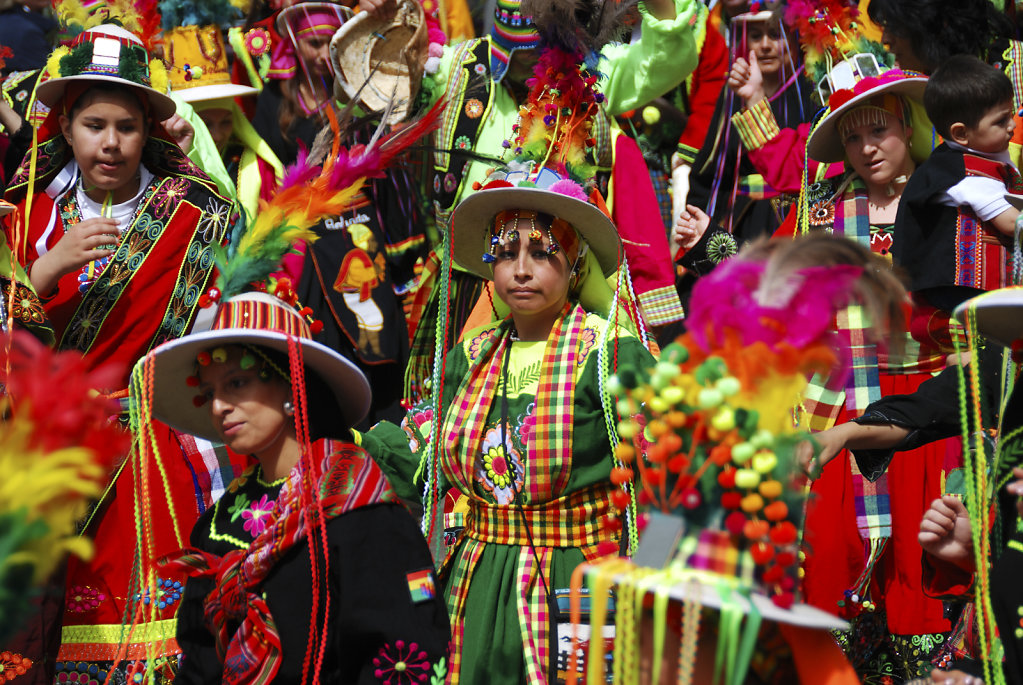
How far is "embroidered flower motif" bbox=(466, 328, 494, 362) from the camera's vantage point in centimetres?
455

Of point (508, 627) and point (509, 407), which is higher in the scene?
point (509, 407)

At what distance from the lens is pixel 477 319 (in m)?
5.74

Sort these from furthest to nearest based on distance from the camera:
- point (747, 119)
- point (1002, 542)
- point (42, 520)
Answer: point (747, 119), point (1002, 542), point (42, 520)

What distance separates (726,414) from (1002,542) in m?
1.17

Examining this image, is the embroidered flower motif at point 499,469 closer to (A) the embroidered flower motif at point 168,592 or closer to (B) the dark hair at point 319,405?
(B) the dark hair at point 319,405

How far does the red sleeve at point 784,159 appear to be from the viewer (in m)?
6.47

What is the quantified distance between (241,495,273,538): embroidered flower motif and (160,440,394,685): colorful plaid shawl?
72 millimetres

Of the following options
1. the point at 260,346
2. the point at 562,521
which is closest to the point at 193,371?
the point at 260,346

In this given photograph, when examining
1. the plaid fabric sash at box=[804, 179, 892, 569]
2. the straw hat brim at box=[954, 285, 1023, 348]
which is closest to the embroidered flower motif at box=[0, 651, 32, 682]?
the plaid fabric sash at box=[804, 179, 892, 569]

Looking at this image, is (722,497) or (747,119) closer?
(722,497)

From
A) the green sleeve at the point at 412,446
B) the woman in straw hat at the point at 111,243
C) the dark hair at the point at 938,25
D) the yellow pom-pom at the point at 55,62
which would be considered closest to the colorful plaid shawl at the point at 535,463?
the green sleeve at the point at 412,446

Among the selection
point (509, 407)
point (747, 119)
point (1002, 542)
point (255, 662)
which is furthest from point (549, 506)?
point (747, 119)

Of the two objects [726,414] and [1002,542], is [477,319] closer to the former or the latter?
[1002,542]

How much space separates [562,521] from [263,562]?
1089mm
